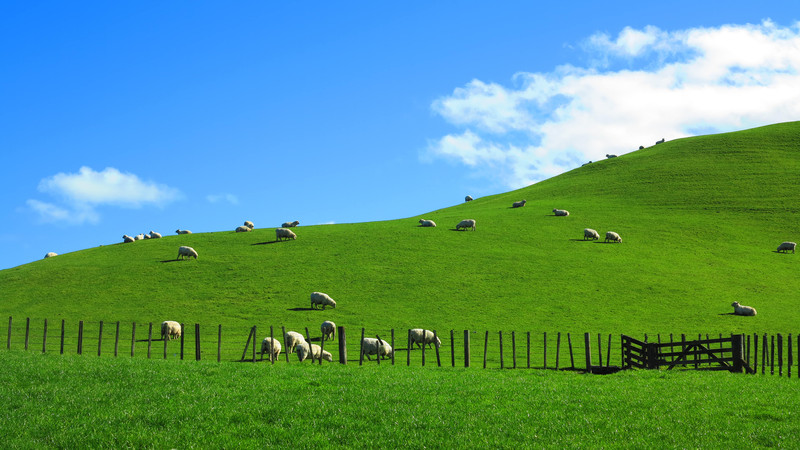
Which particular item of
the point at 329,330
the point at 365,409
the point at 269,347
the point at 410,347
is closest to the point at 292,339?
the point at 269,347

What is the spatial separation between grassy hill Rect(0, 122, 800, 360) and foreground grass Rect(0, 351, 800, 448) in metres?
19.2

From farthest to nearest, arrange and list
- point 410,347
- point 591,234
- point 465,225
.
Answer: point 465,225 → point 591,234 → point 410,347

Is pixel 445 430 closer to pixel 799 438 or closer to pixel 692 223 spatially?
pixel 799 438

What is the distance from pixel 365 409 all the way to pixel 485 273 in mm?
45936

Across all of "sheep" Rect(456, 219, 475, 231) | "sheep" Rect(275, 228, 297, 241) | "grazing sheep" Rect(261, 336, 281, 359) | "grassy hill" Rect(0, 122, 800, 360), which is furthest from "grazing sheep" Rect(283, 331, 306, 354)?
"sheep" Rect(456, 219, 475, 231)

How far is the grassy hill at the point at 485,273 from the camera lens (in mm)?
49688

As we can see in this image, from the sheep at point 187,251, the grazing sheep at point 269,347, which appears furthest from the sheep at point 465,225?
the grazing sheep at point 269,347

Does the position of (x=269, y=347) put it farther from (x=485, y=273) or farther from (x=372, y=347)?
(x=485, y=273)

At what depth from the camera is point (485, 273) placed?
203ft

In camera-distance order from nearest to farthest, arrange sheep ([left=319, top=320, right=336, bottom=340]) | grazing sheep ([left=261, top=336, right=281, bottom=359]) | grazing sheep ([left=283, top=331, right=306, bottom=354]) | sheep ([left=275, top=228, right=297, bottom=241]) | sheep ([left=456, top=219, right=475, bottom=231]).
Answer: grazing sheep ([left=261, top=336, right=281, bottom=359])
grazing sheep ([left=283, top=331, right=306, bottom=354])
sheep ([left=319, top=320, right=336, bottom=340])
sheep ([left=275, top=228, right=297, bottom=241])
sheep ([left=456, top=219, right=475, bottom=231])

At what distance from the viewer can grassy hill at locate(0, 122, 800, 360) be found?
163ft

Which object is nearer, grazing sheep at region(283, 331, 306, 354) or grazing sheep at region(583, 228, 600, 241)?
grazing sheep at region(283, 331, 306, 354)

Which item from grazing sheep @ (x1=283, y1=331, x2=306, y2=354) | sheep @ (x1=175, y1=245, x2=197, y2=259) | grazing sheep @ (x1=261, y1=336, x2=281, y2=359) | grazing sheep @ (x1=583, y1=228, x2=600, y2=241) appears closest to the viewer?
grazing sheep @ (x1=261, y1=336, x2=281, y2=359)

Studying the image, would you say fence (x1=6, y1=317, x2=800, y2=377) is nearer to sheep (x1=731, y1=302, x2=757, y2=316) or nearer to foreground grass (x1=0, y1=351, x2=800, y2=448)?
sheep (x1=731, y1=302, x2=757, y2=316)
